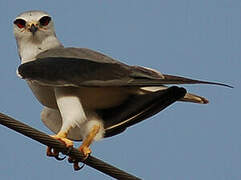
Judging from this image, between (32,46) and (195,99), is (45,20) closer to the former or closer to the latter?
(32,46)

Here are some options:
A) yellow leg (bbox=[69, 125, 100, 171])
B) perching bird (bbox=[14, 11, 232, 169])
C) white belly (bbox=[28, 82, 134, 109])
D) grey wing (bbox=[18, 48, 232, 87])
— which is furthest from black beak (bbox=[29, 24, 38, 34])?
yellow leg (bbox=[69, 125, 100, 171])

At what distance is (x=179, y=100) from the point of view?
21.6ft

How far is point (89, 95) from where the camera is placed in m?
6.72

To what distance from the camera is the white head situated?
742cm

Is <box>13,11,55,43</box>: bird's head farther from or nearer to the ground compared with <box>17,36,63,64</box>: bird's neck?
farther from the ground

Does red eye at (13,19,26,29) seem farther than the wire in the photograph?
Yes

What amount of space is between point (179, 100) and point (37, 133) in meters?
1.76

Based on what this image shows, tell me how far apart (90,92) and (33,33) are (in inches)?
48.5

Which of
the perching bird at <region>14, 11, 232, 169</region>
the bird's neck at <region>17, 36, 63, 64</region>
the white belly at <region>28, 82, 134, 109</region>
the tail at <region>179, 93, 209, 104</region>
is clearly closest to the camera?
the perching bird at <region>14, 11, 232, 169</region>

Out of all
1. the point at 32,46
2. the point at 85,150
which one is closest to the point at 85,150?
the point at 85,150

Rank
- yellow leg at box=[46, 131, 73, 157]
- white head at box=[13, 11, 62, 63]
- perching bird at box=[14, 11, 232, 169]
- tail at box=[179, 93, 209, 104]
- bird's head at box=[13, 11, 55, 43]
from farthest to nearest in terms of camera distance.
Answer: bird's head at box=[13, 11, 55, 43] → white head at box=[13, 11, 62, 63] → tail at box=[179, 93, 209, 104] → perching bird at box=[14, 11, 232, 169] → yellow leg at box=[46, 131, 73, 157]

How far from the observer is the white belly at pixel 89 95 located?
6.68m

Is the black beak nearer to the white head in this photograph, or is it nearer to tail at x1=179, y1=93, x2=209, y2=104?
the white head

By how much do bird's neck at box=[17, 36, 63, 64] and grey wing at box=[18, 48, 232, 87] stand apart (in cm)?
34
